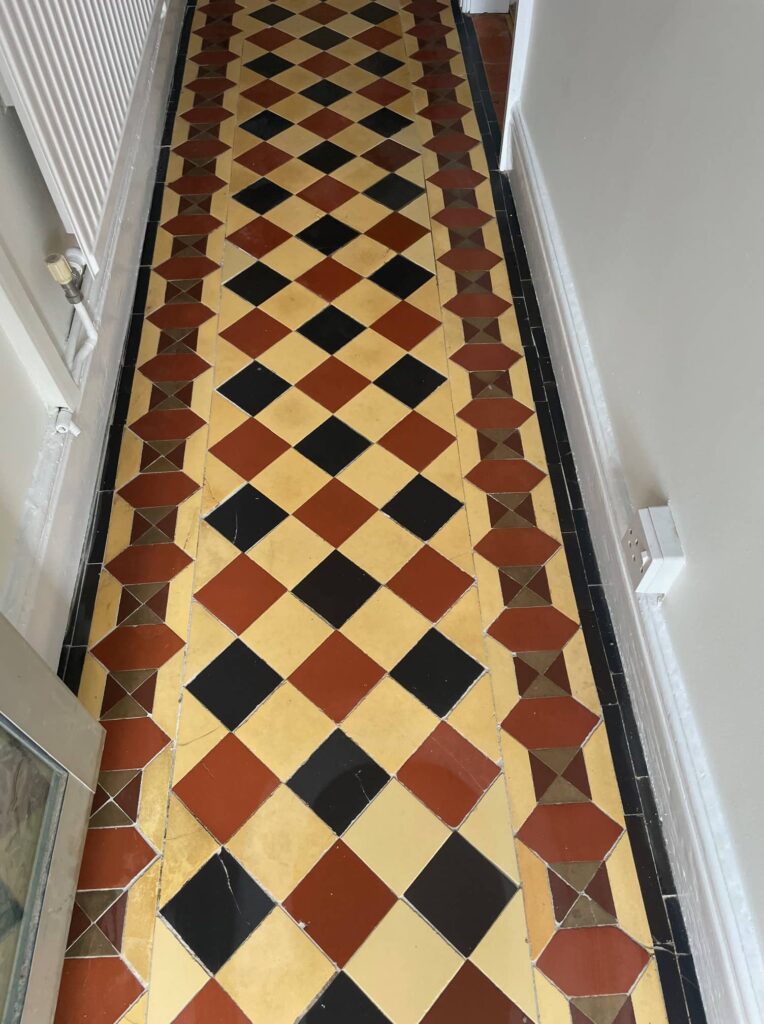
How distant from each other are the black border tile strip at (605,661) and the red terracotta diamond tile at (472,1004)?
0.93 feet

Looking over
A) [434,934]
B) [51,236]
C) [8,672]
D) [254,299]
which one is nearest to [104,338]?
[51,236]

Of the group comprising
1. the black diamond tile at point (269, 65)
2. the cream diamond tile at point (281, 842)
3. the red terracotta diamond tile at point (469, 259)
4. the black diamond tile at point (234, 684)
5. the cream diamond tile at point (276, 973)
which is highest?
the black diamond tile at point (269, 65)

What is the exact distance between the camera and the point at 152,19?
2.81 meters

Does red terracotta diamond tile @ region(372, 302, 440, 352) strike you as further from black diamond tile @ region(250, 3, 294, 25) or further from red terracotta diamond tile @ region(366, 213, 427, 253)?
black diamond tile @ region(250, 3, 294, 25)

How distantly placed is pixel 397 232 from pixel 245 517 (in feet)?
3.84

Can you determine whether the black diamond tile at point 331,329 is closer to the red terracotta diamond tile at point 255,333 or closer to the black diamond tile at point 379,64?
the red terracotta diamond tile at point 255,333

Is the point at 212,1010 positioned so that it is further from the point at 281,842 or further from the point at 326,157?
the point at 326,157

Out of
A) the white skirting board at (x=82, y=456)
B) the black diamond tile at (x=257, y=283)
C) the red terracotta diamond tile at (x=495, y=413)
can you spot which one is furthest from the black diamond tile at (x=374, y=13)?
the red terracotta diamond tile at (x=495, y=413)

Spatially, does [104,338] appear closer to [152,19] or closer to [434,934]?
[152,19]

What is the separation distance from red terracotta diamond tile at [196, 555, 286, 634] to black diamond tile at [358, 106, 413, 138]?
183cm

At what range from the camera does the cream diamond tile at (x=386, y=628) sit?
180 centimetres

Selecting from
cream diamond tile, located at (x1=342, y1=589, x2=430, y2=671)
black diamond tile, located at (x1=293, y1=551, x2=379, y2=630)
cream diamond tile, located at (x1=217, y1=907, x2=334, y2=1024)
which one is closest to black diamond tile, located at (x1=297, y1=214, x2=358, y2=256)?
black diamond tile, located at (x1=293, y1=551, x2=379, y2=630)

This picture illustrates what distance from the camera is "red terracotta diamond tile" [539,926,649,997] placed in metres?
1.43

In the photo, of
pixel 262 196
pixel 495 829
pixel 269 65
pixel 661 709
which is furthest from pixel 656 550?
pixel 269 65
